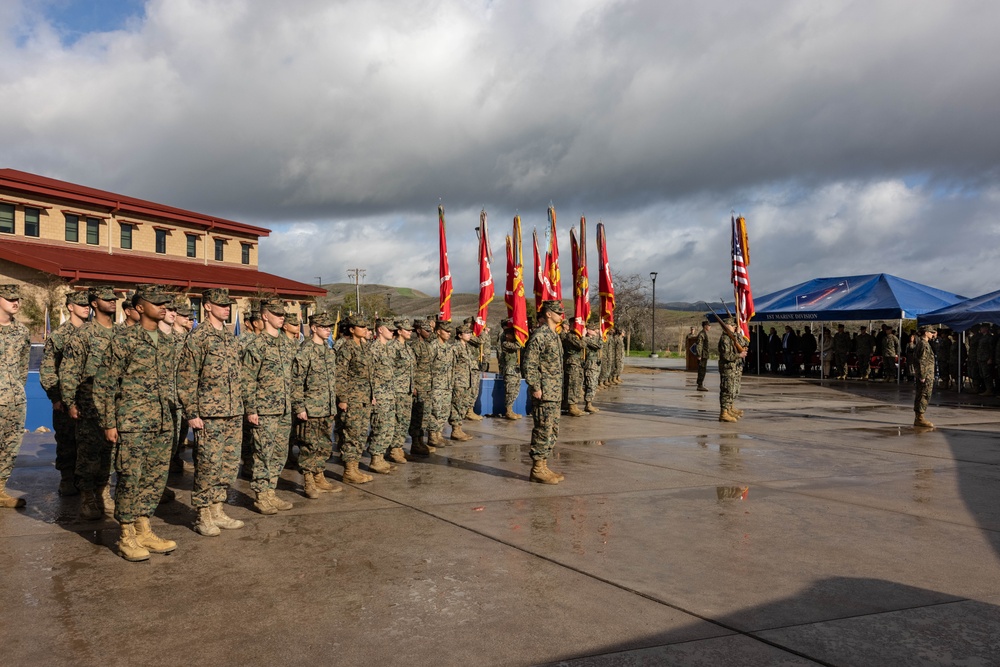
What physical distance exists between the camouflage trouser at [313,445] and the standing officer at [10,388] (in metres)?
2.47

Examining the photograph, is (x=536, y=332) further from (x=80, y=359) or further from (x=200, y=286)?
(x=200, y=286)

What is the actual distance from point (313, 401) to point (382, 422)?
135 centimetres

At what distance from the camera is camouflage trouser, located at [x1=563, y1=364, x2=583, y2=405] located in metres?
15.3

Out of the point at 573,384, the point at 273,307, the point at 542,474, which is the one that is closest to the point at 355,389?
the point at 273,307

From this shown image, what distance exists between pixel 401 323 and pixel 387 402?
3.79 ft

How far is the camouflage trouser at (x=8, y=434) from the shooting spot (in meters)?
6.98

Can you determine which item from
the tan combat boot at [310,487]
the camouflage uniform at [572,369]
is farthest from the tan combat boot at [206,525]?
the camouflage uniform at [572,369]

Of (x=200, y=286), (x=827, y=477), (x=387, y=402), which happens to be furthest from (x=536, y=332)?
(x=200, y=286)

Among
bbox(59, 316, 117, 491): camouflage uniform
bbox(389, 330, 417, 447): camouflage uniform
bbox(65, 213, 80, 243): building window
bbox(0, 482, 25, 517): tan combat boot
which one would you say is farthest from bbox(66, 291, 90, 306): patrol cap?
bbox(65, 213, 80, 243): building window

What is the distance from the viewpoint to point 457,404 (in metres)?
11.7

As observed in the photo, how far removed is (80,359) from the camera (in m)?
7.21

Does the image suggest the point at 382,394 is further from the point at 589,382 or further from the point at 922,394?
the point at 922,394

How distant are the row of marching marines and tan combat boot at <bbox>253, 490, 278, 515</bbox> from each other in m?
0.01

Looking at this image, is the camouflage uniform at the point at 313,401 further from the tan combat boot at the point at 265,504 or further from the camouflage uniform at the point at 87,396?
the camouflage uniform at the point at 87,396
